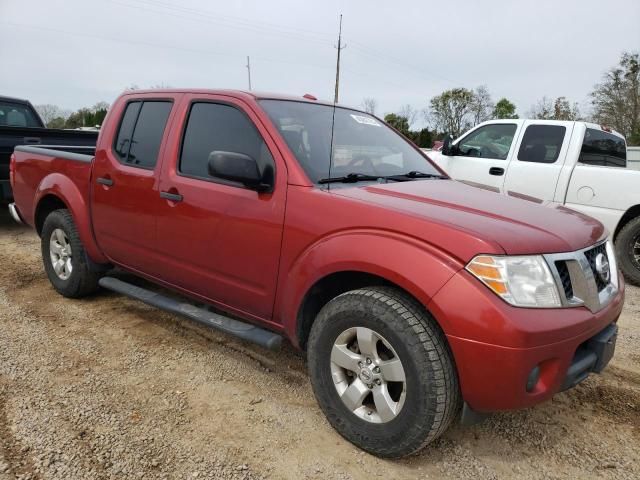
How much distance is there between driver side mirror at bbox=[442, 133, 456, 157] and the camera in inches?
255

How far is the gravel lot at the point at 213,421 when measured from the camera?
228cm

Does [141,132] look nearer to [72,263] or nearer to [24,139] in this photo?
[72,263]

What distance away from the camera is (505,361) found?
1945 mm

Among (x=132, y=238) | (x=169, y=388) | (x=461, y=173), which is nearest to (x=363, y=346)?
(x=169, y=388)

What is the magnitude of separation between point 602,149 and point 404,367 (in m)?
5.48

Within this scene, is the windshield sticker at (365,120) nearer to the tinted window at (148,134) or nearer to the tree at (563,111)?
the tinted window at (148,134)

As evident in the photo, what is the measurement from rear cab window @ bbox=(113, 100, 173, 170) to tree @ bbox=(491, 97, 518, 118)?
50052 millimetres

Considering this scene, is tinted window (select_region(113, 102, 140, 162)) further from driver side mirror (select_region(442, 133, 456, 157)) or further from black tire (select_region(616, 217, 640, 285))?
black tire (select_region(616, 217, 640, 285))

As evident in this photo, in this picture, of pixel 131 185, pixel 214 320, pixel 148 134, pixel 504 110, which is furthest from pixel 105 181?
pixel 504 110

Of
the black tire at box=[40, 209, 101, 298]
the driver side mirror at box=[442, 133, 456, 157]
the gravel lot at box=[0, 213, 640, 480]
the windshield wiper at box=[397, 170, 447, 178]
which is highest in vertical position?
the driver side mirror at box=[442, 133, 456, 157]

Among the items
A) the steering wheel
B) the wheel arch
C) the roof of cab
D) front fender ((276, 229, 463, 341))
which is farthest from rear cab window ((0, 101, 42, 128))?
the wheel arch

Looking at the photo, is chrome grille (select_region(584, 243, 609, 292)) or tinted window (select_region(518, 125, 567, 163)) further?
tinted window (select_region(518, 125, 567, 163))

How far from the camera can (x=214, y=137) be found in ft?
10.2

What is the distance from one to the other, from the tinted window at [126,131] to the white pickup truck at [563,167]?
11.6 ft
